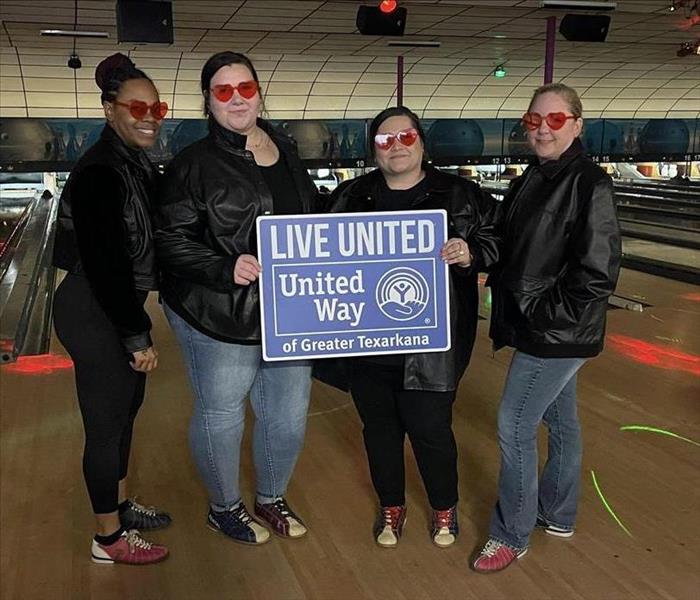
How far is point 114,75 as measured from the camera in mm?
2057

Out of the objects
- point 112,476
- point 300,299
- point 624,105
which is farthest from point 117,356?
point 624,105

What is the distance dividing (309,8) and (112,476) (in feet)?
26.6

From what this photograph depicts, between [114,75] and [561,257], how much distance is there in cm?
133

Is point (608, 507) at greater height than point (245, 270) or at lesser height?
lesser

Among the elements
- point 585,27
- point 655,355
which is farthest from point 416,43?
point 655,355

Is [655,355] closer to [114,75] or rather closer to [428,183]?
[428,183]

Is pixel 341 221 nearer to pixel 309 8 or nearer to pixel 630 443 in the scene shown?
pixel 630 443

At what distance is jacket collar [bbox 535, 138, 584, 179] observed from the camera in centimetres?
202

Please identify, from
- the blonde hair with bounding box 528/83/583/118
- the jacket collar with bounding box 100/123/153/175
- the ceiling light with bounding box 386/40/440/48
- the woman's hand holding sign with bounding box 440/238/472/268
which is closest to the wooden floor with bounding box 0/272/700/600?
the woman's hand holding sign with bounding box 440/238/472/268

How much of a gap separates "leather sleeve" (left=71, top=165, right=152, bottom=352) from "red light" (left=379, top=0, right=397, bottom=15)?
22.8 ft

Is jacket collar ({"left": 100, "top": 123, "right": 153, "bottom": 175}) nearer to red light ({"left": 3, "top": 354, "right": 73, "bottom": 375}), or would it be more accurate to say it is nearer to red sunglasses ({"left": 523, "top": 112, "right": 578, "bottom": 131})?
red sunglasses ({"left": 523, "top": 112, "right": 578, "bottom": 131})

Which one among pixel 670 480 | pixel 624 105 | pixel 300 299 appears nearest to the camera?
pixel 300 299

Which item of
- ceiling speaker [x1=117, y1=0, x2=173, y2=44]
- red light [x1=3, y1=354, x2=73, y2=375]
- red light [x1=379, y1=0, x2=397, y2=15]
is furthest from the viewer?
red light [x1=379, y1=0, x2=397, y2=15]

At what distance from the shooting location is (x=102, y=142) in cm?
205
